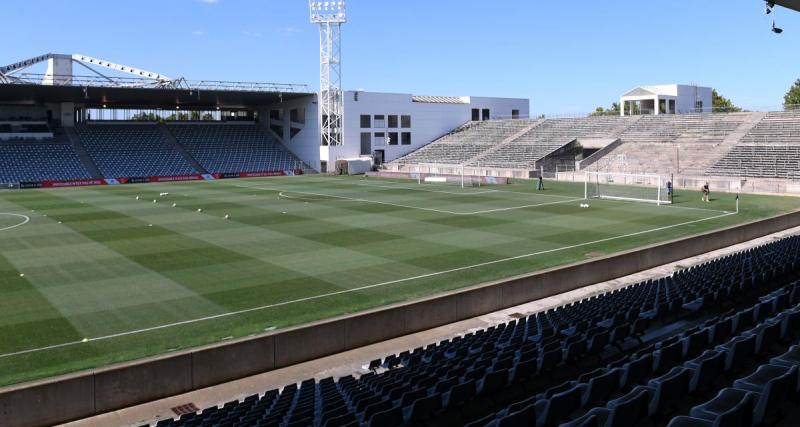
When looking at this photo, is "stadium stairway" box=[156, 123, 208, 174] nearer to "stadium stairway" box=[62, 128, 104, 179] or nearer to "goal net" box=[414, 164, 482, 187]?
"stadium stairway" box=[62, 128, 104, 179]

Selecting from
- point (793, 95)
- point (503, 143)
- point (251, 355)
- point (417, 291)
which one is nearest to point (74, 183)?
point (503, 143)

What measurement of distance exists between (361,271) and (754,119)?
58.5 metres

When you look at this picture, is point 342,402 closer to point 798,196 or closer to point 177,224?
point 177,224

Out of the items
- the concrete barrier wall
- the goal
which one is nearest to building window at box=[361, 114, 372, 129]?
the goal

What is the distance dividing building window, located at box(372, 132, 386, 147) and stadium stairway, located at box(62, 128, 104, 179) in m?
34.0

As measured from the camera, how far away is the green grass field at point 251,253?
17.5 m

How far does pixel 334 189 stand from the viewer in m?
57.8

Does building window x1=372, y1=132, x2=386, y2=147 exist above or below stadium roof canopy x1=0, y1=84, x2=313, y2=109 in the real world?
below

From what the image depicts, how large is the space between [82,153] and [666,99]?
71.6 meters

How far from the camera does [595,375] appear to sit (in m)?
9.04

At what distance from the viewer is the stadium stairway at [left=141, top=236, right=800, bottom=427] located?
6.96 m

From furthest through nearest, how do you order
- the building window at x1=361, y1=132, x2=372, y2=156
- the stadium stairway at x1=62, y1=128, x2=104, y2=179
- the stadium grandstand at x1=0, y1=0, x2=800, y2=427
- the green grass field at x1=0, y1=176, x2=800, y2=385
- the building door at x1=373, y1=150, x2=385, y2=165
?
the building door at x1=373, y1=150, x2=385, y2=165
the building window at x1=361, y1=132, x2=372, y2=156
the stadium stairway at x1=62, y1=128, x2=104, y2=179
the green grass field at x1=0, y1=176, x2=800, y2=385
the stadium grandstand at x1=0, y1=0, x2=800, y2=427

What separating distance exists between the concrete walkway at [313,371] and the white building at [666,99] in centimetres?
6973

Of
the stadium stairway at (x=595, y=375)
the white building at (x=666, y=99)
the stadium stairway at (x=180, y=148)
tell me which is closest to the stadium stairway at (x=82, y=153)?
the stadium stairway at (x=180, y=148)
